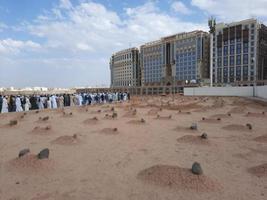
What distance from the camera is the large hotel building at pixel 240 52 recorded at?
80.4 m

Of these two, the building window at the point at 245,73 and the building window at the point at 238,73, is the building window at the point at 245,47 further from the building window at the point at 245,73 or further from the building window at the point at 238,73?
the building window at the point at 238,73

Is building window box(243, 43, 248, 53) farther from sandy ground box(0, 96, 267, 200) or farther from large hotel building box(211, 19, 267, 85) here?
sandy ground box(0, 96, 267, 200)

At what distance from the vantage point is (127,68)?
112688mm

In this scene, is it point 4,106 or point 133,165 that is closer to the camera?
point 133,165

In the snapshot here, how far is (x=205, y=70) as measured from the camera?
3671 inches

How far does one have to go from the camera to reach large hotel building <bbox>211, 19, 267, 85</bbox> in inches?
3167

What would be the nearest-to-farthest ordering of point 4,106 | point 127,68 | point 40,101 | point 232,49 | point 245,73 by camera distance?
point 4,106 < point 40,101 < point 245,73 < point 232,49 < point 127,68

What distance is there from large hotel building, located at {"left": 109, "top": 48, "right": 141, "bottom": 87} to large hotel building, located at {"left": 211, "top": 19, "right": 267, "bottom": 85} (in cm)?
3496

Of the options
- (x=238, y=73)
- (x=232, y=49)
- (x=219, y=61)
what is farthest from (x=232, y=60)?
(x=238, y=73)

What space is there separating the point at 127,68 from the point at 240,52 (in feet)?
153

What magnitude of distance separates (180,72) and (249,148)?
91.8 meters

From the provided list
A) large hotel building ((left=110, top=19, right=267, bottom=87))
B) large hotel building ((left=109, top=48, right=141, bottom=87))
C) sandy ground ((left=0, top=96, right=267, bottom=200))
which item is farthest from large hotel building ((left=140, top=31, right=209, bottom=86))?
sandy ground ((left=0, top=96, right=267, bottom=200))

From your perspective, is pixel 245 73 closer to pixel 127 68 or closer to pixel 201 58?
pixel 201 58

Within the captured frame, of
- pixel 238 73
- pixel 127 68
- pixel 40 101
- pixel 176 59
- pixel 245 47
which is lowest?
pixel 40 101
